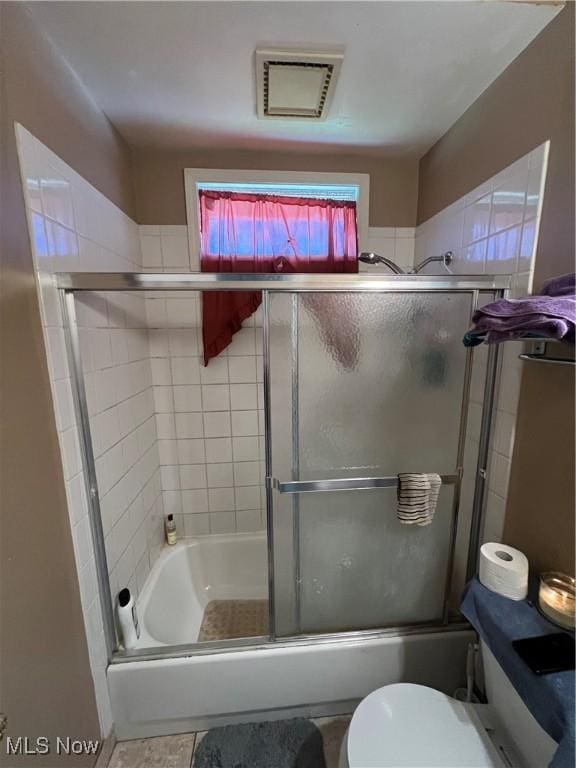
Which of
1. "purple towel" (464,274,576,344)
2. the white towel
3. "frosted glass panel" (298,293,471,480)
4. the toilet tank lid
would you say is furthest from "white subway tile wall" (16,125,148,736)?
"purple towel" (464,274,576,344)

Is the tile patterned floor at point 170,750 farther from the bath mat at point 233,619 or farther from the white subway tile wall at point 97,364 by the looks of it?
the bath mat at point 233,619

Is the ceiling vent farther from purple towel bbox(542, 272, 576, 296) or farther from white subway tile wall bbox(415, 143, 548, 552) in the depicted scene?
purple towel bbox(542, 272, 576, 296)

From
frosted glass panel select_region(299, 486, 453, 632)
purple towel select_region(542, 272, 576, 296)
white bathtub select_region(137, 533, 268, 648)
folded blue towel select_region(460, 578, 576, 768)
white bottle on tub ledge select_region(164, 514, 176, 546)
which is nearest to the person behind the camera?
folded blue towel select_region(460, 578, 576, 768)

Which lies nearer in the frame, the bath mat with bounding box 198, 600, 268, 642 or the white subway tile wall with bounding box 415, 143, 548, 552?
the white subway tile wall with bounding box 415, 143, 548, 552

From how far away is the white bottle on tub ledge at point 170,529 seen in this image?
1932 millimetres

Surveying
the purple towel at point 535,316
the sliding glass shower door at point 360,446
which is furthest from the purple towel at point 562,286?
the sliding glass shower door at point 360,446

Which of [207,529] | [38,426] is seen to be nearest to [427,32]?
[38,426]

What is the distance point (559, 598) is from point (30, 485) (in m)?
1.46

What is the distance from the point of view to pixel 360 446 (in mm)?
1214

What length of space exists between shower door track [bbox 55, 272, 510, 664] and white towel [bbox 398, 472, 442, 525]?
64 mm

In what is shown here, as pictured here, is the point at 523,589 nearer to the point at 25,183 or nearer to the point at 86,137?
the point at 25,183

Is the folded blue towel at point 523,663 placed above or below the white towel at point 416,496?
below

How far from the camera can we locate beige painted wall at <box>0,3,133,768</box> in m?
0.79

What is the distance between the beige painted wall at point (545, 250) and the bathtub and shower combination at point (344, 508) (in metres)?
0.16
